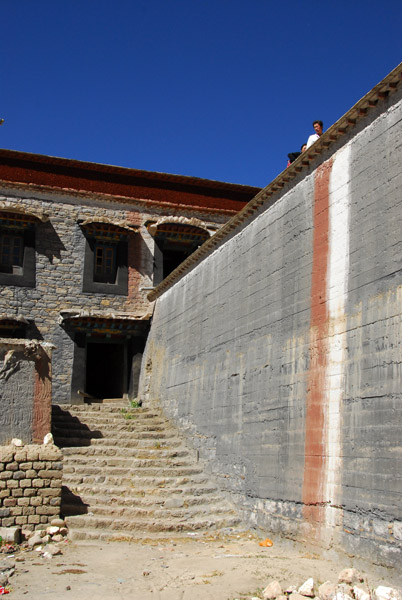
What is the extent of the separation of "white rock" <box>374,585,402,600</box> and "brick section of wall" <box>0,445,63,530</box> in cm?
441

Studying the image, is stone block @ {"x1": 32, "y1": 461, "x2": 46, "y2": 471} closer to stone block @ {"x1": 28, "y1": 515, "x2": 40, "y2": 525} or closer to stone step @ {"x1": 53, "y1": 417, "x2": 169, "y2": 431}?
stone block @ {"x1": 28, "y1": 515, "x2": 40, "y2": 525}

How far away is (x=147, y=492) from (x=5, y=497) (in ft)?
7.00

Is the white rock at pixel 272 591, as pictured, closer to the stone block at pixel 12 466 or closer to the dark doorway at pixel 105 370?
the stone block at pixel 12 466

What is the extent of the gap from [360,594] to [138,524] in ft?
12.4

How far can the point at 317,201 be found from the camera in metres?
7.57

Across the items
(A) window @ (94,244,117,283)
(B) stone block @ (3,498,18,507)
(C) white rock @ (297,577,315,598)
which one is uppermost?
(A) window @ (94,244,117,283)

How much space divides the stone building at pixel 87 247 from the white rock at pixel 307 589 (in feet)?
32.5

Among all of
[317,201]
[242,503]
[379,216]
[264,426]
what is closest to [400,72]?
[379,216]

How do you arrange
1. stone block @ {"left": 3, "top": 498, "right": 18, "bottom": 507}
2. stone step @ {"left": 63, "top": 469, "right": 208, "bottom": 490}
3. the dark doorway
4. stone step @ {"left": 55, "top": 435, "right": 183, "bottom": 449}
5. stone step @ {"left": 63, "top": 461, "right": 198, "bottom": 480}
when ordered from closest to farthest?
stone block @ {"left": 3, "top": 498, "right": 18, "bottom": 507} → stone step @ {"left": 63, "top": 469, "right": 208, "bottom": 490} → stone step @ {"left": 63, "top": 461, "right": 198, "bottom": 480} → stone step @ {"left": 55, "top": 435, "right": 183, "bottom": 449} → the dark doorway

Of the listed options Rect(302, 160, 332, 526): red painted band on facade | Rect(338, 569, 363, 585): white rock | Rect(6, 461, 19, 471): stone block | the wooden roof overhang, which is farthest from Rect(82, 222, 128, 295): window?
Rect(338, 569, 363, 585): white rock

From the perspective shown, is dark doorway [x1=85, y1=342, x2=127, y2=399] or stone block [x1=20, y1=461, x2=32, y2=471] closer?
stone block [x1=20, y1=461, x2=32, y2=471]

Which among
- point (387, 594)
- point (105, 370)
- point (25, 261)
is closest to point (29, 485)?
point (387, 594)

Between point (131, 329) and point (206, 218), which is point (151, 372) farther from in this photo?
point (206, 218)

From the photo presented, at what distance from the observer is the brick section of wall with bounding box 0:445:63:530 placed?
7.80m
